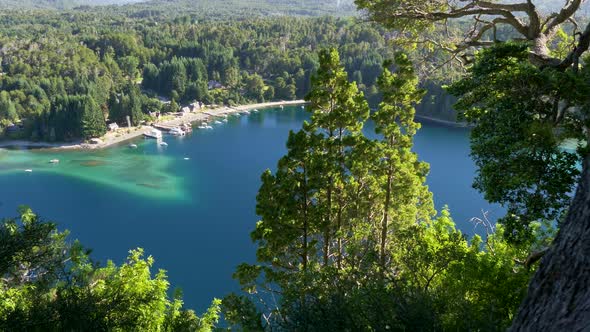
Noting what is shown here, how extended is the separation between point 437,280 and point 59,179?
123 feet

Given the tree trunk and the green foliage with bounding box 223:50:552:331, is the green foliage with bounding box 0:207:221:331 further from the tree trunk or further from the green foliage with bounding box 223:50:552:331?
the tree trunk

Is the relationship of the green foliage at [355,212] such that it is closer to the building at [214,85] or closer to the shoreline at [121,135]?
the shoreline at [121,135]

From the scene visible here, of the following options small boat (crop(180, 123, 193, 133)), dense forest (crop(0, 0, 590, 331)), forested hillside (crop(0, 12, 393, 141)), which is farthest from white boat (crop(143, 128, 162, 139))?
dense forest (crop(0, 0, 590, 331))

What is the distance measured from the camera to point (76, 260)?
7.02 meters

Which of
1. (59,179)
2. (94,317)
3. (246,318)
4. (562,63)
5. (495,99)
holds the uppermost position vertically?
(562,63)

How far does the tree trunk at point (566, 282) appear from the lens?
298 centimetres

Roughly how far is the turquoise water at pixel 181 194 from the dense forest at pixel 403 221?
1279 centimetres

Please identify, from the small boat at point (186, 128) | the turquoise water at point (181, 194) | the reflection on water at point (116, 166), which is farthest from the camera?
the small boat at point (186, 128)

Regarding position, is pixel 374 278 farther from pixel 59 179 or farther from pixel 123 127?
pixel 123 127

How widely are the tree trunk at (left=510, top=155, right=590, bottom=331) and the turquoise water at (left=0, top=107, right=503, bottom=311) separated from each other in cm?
1721

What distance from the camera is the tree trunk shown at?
2979 mm

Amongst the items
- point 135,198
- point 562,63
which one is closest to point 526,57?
point 562,63

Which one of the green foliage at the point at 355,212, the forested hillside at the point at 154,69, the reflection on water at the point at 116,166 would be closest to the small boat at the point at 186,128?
the forested hillside at the point at 154,69

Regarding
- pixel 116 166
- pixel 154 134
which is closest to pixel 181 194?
pixel 116 166
